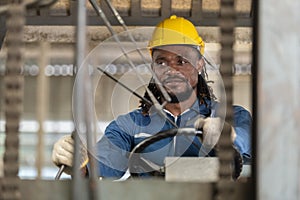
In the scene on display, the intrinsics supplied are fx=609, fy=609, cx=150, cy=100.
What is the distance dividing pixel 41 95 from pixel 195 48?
14.6 ft

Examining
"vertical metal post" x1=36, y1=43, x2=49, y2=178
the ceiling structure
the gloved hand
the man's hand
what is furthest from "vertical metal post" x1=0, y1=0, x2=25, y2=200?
"vertical metal post" x1=36, y1=43, x2=49, y2=178

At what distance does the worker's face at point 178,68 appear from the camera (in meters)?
3.42

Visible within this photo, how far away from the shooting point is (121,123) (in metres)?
3.68

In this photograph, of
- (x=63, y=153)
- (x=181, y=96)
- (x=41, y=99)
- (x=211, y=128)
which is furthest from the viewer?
(x=41, y=99)

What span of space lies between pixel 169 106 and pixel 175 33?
1.42 ft

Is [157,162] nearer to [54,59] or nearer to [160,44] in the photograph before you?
[160,44]

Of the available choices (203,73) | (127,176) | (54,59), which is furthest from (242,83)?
(127,176)

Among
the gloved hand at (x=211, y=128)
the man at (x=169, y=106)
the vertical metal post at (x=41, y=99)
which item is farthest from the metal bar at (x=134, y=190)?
the vertical metal post at (x=41, y=99)

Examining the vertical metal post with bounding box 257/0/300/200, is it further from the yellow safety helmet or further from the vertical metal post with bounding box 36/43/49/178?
the vertical metal post with bounding box 36/43/49/178

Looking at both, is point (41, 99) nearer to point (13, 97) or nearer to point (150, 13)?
point (150, 13)

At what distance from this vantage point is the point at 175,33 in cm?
359

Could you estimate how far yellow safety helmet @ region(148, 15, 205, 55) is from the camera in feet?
11.7

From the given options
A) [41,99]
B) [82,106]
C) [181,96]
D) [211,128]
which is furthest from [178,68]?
[41,99]

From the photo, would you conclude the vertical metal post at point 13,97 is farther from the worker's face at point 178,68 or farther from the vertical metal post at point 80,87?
the worker's face at point 178,68
